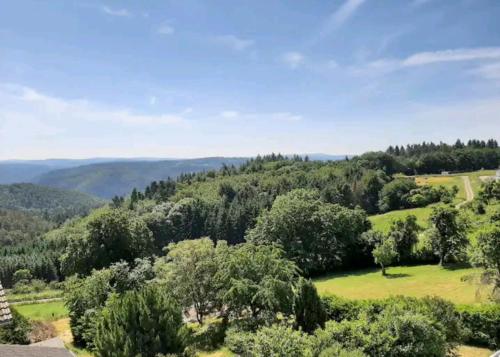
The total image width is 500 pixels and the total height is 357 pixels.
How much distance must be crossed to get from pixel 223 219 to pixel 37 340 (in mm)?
62555

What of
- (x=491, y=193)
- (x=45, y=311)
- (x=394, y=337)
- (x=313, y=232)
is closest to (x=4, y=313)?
(x=394, y=337)

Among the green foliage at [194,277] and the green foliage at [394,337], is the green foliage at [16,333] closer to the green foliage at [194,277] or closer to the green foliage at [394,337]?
the green foliage at [194,277]

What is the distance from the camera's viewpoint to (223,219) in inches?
3612

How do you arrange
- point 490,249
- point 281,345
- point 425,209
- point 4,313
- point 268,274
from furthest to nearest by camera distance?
point 425,209
point 490,249
point 268,274
point 281,345
point 4,313

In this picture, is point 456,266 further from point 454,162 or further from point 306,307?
point 454,162

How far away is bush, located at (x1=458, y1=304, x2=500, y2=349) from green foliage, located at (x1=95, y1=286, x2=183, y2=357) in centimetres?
1437

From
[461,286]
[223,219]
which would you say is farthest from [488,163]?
[461,286]

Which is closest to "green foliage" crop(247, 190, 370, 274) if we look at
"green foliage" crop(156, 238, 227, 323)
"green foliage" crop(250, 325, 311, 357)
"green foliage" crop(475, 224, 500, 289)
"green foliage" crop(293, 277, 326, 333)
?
"green foliage" crop(156, 238, 227, 323)

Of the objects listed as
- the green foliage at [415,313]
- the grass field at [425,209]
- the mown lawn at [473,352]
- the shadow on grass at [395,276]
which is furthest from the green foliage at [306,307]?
the grass field at [425,209]

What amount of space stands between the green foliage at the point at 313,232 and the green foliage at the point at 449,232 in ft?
33.0

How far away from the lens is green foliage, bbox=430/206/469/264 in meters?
41.0

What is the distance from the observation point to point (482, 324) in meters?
22.0

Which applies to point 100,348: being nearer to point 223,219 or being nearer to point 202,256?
point 202,256

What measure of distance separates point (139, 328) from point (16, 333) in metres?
12.3
